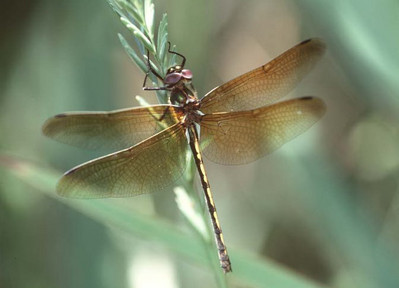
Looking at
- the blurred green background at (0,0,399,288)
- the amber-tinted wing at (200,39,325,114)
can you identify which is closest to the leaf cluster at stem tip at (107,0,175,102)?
the amber-tinted wing at (200,39,325,114)

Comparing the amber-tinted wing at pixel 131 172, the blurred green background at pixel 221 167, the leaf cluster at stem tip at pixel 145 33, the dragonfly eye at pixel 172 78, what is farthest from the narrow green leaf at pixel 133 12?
the blurred green background at pixel 221 167

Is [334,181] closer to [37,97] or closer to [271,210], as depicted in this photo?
[271,210]

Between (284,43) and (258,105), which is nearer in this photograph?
(258,105)

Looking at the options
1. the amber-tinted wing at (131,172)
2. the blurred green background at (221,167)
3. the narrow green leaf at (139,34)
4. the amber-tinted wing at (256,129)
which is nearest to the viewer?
the narrow green leaf at (139,34)

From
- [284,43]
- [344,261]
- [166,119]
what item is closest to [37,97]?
[166,119]

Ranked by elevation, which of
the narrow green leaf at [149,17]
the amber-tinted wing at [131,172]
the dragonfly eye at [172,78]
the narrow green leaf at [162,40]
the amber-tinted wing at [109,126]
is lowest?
the amber-tinted wing at [131,172]

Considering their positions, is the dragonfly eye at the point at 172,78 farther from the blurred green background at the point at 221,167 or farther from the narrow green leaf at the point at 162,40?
the blurred green background at the point at 221,167

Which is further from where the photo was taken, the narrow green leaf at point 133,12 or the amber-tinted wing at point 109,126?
the amber-tinted wing at point 109,126

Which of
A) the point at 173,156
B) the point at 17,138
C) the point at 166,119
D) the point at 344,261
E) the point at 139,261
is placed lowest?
the point at 344,261

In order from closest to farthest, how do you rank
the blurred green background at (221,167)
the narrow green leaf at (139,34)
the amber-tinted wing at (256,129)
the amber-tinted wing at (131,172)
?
the narrow green leaf at (139,34) → the amber-tinted wing at (131,172) → the amber-tinted wing at (256,129) → the blurred green background at (221,167)
